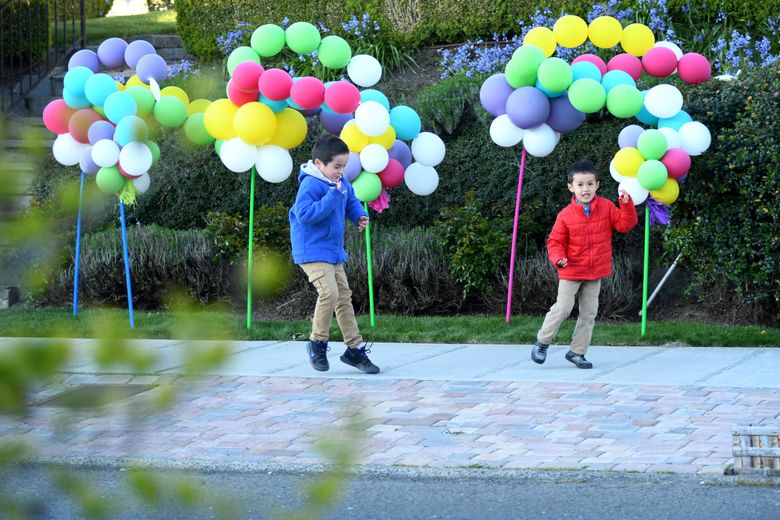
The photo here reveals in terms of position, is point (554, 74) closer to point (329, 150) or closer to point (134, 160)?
point (329, 150)

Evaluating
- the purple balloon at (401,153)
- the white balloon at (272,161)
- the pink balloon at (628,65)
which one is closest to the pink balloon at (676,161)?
the pink balloon at (628,65)

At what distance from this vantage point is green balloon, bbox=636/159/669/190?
8.03 meters

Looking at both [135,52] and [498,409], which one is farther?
[135,52]

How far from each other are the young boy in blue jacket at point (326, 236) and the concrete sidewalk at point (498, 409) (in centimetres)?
20

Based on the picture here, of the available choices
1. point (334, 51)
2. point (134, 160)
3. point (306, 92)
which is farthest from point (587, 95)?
point (134, 160)

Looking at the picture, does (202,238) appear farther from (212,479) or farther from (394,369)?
(212,479)

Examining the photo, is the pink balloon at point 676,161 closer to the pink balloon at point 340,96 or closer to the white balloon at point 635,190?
the white balloon at point 635,190

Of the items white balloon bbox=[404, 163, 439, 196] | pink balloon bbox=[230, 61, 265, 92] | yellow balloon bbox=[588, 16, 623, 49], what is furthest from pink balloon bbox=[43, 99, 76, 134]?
yellow balloon bbox=[588, 16, 623, 49]

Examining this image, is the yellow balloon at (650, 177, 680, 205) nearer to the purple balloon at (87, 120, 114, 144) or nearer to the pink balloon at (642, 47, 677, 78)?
the pink balloon at (642, 47, 677, 78)

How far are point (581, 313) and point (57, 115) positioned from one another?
4.23 metres

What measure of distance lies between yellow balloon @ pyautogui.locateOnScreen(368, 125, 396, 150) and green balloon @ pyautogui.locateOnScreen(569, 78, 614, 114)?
139 centimetres

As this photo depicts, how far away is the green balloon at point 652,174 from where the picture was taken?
26.3 feet

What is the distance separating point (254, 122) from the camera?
8.11m

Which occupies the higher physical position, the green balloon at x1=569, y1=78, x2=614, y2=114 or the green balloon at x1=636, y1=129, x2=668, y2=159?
the green balloon at x1=569, y1=78, x2=614, y2=114
